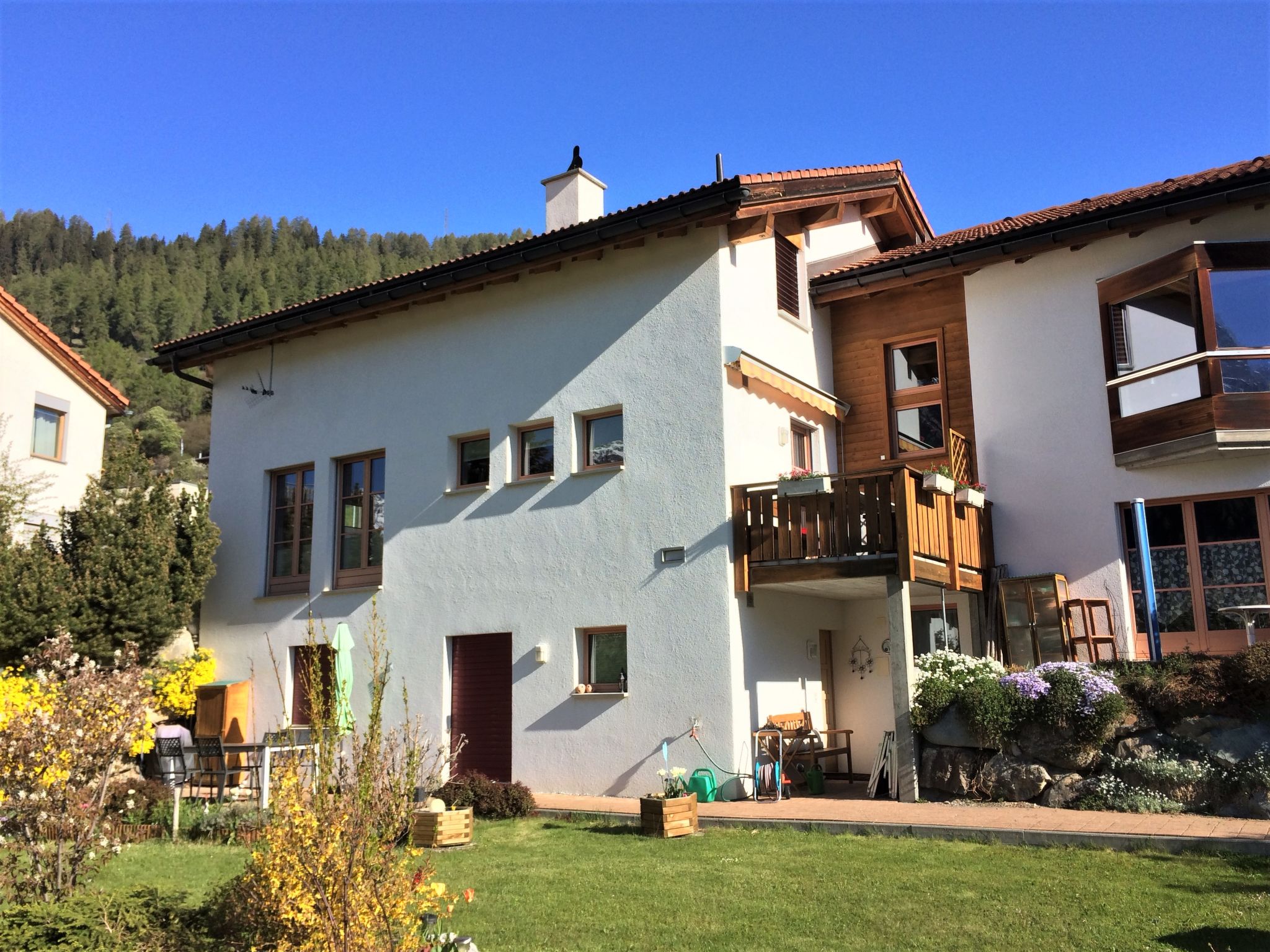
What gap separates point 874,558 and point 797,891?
5.80 meters

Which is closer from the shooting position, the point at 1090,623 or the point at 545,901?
the point at 545,901

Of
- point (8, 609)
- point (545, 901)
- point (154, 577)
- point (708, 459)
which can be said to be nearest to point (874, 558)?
point (708, 459)

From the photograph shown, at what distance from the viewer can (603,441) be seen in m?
16.5

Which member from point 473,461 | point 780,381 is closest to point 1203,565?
point 780,381

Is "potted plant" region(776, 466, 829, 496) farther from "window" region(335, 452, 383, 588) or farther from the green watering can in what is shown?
"window" region(335, 452, 383, 588)

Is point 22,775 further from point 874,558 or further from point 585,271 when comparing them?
point 585,271

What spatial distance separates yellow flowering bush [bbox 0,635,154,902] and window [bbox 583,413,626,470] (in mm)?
8830

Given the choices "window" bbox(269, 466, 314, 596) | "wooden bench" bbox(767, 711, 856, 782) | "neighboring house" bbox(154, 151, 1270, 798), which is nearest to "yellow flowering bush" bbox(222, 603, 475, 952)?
"neighboring house" bbox(154, 151, 1270, 798)

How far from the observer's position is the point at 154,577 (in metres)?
18.2

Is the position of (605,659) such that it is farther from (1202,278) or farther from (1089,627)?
(1202,278)

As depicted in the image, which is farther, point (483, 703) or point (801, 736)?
point (483, 703)

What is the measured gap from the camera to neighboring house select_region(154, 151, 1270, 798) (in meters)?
14.8

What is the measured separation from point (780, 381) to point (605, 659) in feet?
16.3

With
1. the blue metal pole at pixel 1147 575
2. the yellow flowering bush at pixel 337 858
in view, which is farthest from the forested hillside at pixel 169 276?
the yellow flowering bush at pixel 337 858
